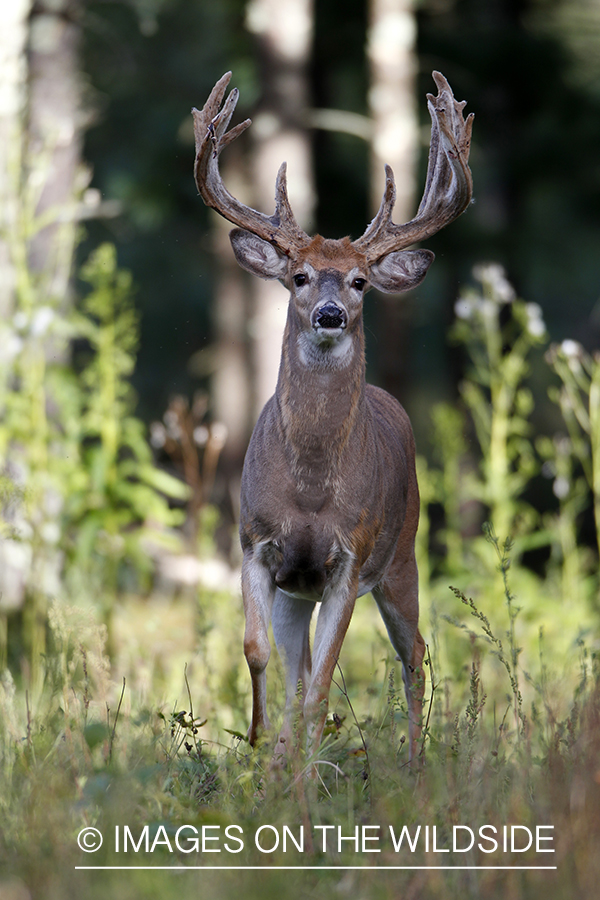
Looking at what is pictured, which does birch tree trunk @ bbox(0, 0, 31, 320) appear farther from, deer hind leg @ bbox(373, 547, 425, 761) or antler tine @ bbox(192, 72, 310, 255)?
deer hind leg @ bbox(373, 547, 425, 761)

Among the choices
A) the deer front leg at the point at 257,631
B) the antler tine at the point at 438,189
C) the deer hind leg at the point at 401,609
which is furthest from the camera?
the deer hind leg at the point at 401,609

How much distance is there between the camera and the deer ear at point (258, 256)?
4.44m

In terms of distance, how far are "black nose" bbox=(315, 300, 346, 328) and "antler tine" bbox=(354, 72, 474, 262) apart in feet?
1.51

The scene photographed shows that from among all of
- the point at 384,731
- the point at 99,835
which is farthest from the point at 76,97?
the point at 99,835

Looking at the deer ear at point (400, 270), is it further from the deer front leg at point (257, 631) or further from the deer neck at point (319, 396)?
the deer front leg at point (257, 631)

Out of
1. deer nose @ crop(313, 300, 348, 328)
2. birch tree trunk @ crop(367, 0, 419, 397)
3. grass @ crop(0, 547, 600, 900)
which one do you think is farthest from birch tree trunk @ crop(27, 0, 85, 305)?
grass @ crop(0, 547, 600, 900)

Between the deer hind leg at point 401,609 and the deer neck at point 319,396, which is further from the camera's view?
the deer hind leg at point 401,609

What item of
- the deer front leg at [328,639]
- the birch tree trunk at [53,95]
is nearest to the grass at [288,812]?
the deer front leg at [328,639]

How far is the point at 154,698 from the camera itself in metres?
5.24

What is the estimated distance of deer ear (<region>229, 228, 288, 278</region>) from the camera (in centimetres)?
444

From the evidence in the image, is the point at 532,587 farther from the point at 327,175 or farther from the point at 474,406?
the point at 327,175

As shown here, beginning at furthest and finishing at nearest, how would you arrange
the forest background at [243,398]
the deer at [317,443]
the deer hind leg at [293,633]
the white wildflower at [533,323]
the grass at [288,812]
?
the white wildflower at [533,323] → the deer hind leg at [293,633] → the deer at [317,443] → the forest background at [243,398] → the grass at [288,812]

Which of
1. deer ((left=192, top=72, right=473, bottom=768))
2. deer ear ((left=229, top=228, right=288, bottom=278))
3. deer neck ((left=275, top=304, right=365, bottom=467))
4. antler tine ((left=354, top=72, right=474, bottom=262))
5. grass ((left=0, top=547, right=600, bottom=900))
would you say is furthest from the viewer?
deer ear ((left=229, top=228, right=288, bottom=278))

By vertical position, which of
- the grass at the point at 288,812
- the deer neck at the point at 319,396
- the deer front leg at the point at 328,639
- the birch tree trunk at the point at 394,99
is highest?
the birch tree trunk at the point at 394,99
